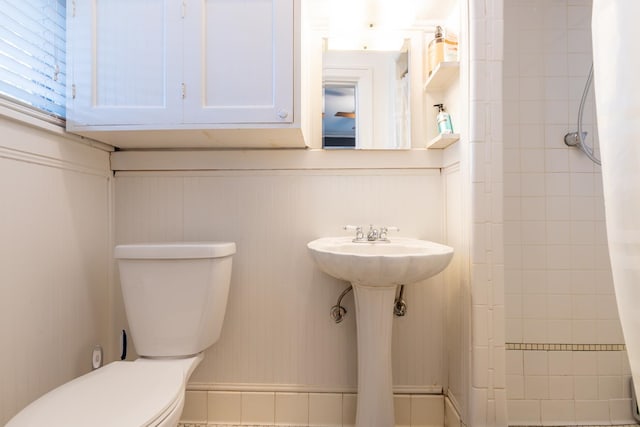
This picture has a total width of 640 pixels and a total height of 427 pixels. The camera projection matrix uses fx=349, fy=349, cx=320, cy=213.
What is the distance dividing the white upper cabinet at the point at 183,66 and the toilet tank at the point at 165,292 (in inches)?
18.3

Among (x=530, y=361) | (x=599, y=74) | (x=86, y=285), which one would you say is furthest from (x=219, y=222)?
(x=530, y=361)

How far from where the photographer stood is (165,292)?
131 cm

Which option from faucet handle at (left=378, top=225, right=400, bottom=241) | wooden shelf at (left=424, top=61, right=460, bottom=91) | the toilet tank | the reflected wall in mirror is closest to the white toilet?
the toilet tank

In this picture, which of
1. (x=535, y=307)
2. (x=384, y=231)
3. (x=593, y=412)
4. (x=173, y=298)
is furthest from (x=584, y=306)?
(x=173, y=298)

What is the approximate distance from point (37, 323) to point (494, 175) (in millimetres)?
1649

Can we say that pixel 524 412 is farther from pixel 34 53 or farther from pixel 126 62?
pixel 34 53

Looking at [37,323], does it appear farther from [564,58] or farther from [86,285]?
[564,58]

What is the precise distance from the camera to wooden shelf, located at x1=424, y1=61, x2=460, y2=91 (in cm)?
136

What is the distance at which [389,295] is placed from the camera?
1318mm

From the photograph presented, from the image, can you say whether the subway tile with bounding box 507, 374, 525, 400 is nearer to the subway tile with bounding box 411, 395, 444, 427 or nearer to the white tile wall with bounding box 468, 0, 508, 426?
the subway tile with bounding box 411, 395, 444, 427

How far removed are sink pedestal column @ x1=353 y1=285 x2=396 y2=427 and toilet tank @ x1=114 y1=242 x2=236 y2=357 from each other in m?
0.61

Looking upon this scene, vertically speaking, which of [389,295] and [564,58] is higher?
[564,58]

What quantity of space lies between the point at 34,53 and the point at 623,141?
165 cm

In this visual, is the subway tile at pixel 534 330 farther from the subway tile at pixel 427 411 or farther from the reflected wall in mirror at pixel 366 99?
the reflected wall in mirror at pixel 366 99
